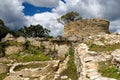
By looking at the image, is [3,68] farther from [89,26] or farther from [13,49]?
[89,26]

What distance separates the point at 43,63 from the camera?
29344mm

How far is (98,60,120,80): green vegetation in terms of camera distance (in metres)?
12.1

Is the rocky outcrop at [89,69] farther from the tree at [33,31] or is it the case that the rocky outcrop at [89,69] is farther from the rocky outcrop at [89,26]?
the tree at [33,31]

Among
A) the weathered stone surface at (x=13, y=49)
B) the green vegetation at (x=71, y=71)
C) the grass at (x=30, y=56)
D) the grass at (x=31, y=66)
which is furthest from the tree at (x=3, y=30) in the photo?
the green vegetation at (x=71, y=71)

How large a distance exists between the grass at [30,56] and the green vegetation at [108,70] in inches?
739

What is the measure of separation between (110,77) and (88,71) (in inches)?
52.9

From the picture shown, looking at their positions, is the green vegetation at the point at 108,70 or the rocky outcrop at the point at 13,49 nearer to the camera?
the green vegetation at the point at 108,70

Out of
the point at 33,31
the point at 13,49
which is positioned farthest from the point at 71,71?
the point at 33,31

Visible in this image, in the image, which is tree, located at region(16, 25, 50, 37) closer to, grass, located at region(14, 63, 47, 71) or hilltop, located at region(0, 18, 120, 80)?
hilltop, located at region(0, 18, 120, 80)

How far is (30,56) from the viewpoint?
33938 mm

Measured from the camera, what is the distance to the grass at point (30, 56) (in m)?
32.5

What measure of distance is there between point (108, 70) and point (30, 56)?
21.9m

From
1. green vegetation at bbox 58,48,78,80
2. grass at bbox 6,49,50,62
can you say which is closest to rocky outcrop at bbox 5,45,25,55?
grass at bbox 6,49,50,62

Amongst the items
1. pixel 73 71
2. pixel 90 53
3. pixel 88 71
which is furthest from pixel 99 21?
pixel 88 71
